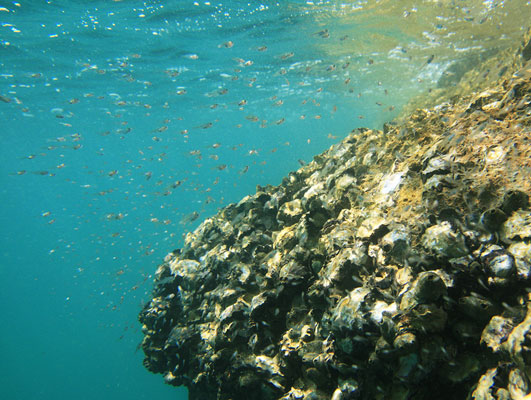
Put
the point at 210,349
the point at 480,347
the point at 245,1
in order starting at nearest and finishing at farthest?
the point at 480,347
the point at 210,349
the point at 245,1

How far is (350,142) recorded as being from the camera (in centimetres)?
716

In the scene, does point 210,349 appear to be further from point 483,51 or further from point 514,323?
point 483,51

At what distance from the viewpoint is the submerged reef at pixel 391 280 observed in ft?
8.05

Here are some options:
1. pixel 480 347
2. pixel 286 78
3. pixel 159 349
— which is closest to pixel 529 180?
pixel 480 347

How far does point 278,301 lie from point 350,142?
478cm

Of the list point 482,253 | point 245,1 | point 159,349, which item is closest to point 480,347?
point 482,253

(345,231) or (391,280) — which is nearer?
(391,280)

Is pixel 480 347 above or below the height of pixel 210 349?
above

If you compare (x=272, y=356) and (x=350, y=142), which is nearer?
(x=272, y=356)

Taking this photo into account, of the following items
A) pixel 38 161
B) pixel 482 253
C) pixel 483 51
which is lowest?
pixel 38 161

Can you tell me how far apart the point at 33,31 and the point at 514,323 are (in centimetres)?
1998

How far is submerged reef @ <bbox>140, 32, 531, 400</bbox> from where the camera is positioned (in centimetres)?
245

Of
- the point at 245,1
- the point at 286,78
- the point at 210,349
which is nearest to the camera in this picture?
the point at 210,349

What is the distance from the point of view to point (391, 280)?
10.4 feet
